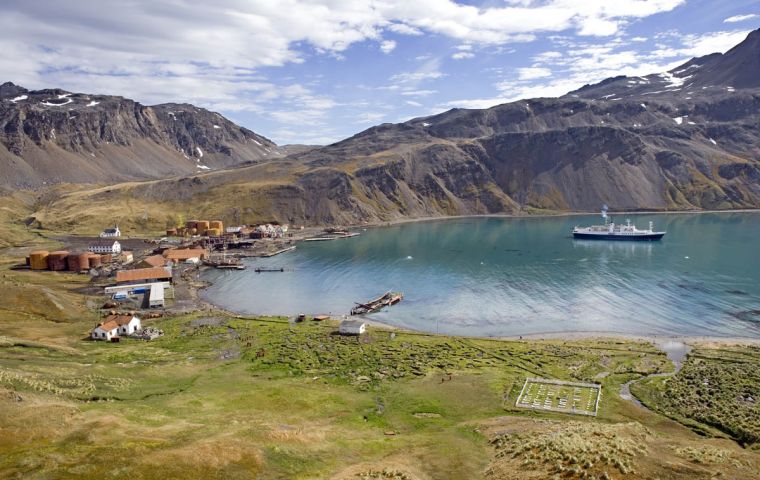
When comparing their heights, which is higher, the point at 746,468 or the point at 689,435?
the point at 746,468

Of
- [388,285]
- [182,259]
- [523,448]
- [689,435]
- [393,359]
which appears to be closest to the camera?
[523,448]

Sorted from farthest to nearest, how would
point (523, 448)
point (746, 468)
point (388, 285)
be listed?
1. point (388, 285)
2. point (523, 448)
3. point (746, 468)

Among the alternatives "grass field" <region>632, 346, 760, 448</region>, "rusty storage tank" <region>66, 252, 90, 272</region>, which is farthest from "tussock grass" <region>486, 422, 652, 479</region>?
"rusty storage tank" <region>66, 252, 90, 272</region>

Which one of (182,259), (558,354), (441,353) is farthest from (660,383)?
(182,259)

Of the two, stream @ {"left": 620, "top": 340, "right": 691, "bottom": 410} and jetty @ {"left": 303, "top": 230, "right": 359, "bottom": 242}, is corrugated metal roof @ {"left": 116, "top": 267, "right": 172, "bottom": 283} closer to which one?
jetty @ {"left": 303, "top": 230, "right": 359, "bottom": 242}

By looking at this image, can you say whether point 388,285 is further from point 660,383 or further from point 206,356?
point 660,383

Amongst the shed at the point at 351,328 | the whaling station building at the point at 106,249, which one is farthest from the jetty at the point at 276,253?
the shed at the point at 351,328

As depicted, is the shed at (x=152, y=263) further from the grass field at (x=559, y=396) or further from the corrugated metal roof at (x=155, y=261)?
the grass field at (x=559, y=396)

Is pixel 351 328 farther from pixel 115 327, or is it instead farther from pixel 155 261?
pixel 155 261
